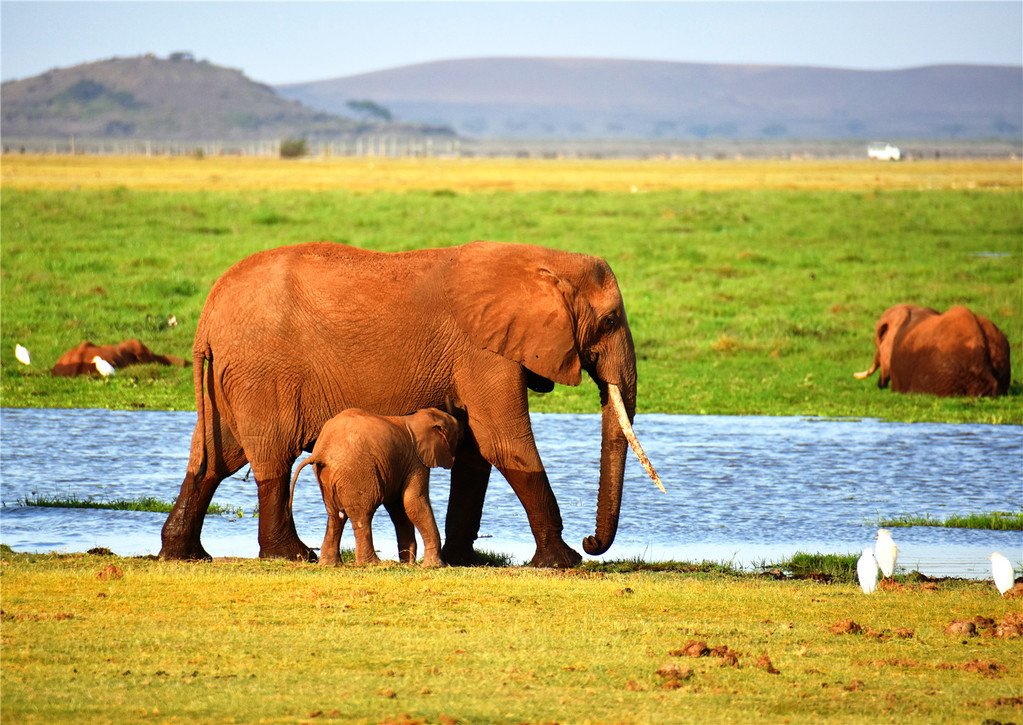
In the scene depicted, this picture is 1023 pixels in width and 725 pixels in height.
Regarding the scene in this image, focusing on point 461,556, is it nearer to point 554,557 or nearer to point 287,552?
point 554,557

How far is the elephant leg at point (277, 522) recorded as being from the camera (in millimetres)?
9242

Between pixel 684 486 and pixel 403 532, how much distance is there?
12.2 ft

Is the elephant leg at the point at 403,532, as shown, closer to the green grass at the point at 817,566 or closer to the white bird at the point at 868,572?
the green grass at the point at 817,566

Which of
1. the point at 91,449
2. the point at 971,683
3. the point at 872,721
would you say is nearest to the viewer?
the point at 872,721

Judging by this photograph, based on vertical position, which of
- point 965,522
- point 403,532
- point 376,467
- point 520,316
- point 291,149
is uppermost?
point 291,149

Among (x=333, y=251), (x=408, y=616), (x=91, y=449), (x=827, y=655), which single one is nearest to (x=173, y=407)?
(x=91, y=449)

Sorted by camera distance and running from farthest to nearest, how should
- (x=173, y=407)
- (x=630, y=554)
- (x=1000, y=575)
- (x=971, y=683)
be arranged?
(x=173, y=407), (x=630, y=554), (x=1000, y=575), (x=971, y=683)

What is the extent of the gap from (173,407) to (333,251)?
7.23 metres

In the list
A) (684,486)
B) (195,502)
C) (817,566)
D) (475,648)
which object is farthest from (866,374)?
(475,648)

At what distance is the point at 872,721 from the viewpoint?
589cm

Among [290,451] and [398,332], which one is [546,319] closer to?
[398,332]

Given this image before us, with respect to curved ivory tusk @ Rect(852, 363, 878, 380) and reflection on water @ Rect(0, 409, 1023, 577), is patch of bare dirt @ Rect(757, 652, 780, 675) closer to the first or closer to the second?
reflection on water @ Rect(0, 409, 1023, 577)

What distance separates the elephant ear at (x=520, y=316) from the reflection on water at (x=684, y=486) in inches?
62.4

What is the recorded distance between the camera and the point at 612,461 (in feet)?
31.7
